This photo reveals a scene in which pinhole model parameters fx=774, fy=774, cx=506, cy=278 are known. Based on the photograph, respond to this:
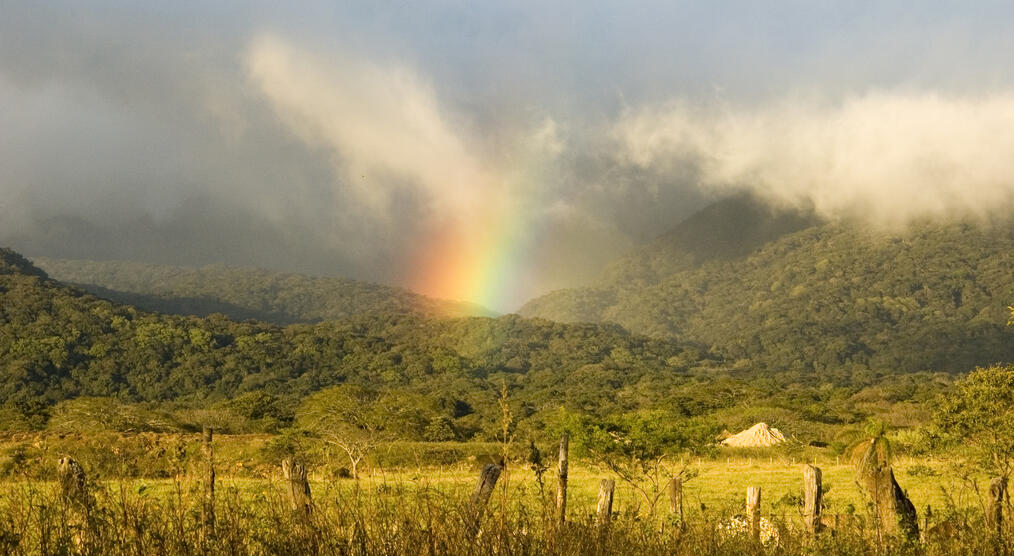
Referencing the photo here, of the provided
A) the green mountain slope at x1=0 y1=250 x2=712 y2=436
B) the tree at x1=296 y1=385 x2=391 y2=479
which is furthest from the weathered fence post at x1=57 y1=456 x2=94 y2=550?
the green mountain slope at x1=0 y1=250 x2=712 y2=436

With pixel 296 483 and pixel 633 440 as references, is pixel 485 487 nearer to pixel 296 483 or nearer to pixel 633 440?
pixel 296 483

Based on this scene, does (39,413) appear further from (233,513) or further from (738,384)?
(738,384)

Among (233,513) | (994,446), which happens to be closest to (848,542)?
(233,513)

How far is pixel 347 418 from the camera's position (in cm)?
5919

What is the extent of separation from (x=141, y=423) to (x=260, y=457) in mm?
16186

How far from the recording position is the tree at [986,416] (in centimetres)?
2073

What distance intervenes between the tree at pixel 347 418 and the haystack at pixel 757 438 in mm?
26872

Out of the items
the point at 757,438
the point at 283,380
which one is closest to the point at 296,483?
the point at 757,438

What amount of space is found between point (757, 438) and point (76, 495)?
5994 cm

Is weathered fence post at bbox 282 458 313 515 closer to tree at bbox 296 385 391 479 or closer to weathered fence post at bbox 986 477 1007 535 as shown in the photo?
weathered fence post at bbox 986 477 1007 535

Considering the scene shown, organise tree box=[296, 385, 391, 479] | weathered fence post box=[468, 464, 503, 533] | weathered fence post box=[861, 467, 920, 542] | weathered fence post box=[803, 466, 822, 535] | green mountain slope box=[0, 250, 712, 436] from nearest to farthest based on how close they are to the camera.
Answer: weathered fence post box=[468, 464, 503, 533], weathered fence post box=[861, 467, 920, 542], weathered fence post box=[803, 466, 822, 535], tree box=[296, 385, 391, 479], green mountain slope box=[0, 250, 712, 436]

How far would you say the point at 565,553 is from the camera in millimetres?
5953

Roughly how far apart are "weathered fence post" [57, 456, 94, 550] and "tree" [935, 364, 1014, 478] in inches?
824

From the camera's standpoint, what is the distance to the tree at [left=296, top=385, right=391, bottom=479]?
4941cm
